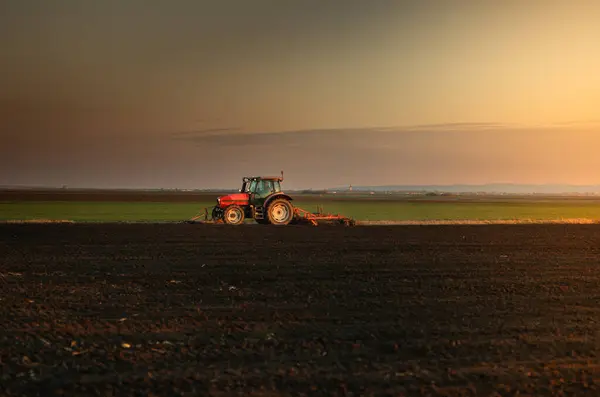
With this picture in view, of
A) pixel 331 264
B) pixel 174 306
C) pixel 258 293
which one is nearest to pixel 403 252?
pixel 331 264

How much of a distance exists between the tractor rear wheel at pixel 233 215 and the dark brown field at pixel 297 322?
989cm

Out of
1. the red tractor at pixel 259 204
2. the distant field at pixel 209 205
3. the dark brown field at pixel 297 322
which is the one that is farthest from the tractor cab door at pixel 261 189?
the distant field at pixel 209 205

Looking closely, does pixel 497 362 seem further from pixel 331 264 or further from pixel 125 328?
pixel 331 264

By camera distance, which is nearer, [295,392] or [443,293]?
[295,392]

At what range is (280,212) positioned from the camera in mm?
28828

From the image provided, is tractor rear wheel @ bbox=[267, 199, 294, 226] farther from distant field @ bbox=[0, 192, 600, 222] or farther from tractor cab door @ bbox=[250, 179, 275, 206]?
distant field @ bbox=[0, 192, 600, 222]

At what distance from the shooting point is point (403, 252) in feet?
62.4

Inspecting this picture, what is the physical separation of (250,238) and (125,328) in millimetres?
14074

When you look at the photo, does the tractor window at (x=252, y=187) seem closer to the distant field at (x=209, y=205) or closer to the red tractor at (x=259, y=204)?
the red tractor at (x=259, y=204)

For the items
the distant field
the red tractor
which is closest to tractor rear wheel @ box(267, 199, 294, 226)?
the red tractor

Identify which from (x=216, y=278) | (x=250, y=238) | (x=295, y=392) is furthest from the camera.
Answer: (x=250, y=238)

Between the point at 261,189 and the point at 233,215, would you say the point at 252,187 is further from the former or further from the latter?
the point at 233,215

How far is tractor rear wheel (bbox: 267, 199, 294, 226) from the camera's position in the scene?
1123 inches

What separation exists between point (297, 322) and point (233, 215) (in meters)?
20.0
